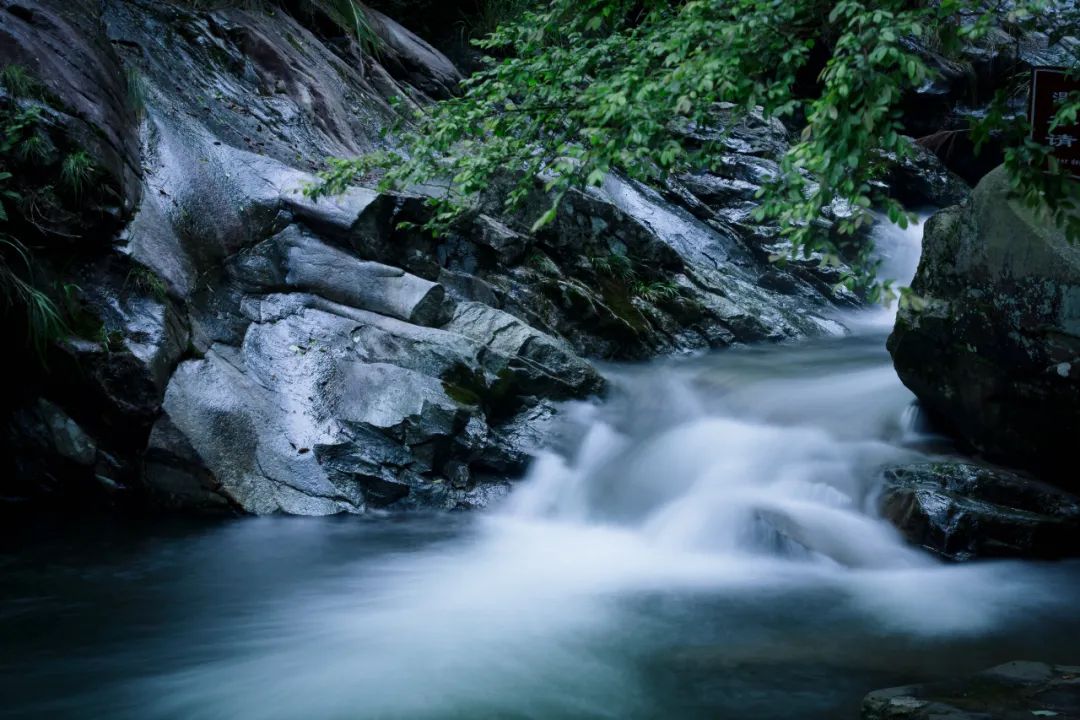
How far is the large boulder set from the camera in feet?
18.4

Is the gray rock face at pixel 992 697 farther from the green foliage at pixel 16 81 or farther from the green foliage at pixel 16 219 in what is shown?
the green foliage at pixel 16 81

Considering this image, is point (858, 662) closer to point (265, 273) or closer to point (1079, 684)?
point (1079, 684)

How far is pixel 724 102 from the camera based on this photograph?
526 cm

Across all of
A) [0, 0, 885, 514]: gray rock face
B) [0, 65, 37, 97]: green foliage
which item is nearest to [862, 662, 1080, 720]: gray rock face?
[0, 0, 885, 514]: gray rock face

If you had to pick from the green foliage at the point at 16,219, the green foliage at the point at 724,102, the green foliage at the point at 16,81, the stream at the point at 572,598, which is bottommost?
the stream at the point at 572,598

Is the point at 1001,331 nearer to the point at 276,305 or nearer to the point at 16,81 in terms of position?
the point at 276,305

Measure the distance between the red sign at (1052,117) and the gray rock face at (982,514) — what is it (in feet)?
8.84

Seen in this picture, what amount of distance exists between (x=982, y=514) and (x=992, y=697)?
8.87 ft

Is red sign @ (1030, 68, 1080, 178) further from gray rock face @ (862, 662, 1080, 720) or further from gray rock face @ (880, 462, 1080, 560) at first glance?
gray rock face @ (880, 462, 1080, 560)

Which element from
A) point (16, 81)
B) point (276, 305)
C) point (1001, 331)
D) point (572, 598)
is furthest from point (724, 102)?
point (16, 81)

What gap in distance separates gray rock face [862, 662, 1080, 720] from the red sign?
7.07 feet

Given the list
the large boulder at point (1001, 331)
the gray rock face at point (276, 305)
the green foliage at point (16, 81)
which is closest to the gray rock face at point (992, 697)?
the large boulder at point (1001, 331)

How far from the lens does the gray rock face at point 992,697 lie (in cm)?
310

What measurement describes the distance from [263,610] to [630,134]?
3369mm
